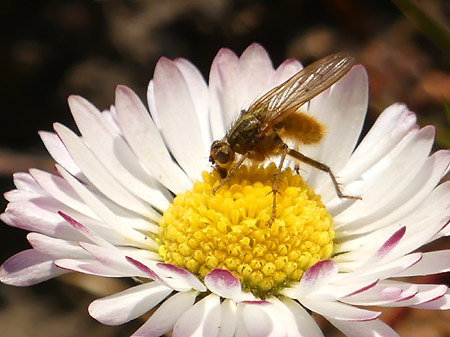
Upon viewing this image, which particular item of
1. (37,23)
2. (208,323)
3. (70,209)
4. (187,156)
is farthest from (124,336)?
(37,23)

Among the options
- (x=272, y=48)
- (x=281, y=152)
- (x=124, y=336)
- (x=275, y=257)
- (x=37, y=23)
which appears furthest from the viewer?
(x=272, y=48)

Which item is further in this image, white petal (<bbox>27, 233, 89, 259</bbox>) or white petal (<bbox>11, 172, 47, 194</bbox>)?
white petal (<bbox>11, 172, 47, 194</bbox>)

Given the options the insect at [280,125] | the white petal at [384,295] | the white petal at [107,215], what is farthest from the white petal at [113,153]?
the white petal at [384,295]

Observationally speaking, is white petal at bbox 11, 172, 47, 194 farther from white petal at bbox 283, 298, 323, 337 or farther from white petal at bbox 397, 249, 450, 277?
white petal at bbox 397, 249, 450, 277

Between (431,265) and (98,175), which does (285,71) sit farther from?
(431,265)

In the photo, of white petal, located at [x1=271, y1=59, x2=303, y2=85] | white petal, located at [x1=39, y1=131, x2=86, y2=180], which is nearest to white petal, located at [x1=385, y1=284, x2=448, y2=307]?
white petal, located at [x1=271, y1=59, x2=303, y2=85]

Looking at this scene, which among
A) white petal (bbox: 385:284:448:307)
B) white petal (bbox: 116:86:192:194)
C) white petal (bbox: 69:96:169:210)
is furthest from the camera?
white petal (bbox: 116:86:192:194)

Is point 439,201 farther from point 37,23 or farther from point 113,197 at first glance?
point 37,23
